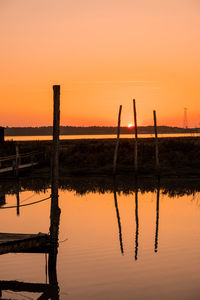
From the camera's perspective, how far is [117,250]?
48.6 ft

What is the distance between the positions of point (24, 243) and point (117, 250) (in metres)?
3.56

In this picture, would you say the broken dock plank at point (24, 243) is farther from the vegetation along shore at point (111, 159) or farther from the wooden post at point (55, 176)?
the vegetation along shore at point (111, 159)

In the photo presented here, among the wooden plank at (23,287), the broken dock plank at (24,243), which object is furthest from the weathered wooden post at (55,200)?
the wooden plank at (23,287)

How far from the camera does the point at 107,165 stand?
42938mm

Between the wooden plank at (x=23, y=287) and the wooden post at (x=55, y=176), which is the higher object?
the wooden post at (x=55, y=176)

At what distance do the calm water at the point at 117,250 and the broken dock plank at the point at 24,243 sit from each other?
0.44 meters

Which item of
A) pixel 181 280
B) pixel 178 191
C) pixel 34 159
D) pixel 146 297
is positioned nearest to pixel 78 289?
pixel 146 297

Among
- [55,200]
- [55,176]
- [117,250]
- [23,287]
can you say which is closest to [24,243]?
[23,287]

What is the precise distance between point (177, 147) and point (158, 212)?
26037 millimetres

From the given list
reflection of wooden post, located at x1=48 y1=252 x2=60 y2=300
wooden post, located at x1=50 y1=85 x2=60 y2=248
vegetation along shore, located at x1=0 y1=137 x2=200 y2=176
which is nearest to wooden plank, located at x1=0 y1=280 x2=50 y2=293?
reflection of wooden post, located at x1=48 y1=252 x2=60 y2=300

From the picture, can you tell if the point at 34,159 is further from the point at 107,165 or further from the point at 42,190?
the point at 42,190

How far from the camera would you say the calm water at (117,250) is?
11445 millimetres

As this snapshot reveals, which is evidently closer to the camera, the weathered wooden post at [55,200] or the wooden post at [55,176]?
the weathered wooden post at [55,200]

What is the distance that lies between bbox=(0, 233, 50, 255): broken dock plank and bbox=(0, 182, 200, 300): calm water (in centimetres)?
44
